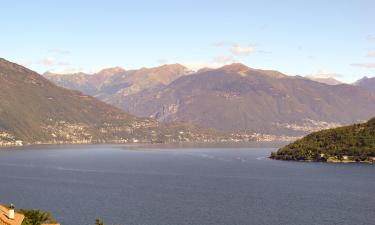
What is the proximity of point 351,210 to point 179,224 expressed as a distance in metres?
58.9

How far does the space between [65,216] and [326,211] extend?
257 feet

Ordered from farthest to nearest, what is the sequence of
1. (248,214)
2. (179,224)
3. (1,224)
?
1. (248,214)
2. (179,224)
3. (1,224)

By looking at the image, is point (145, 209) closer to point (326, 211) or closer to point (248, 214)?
point (248, 214)

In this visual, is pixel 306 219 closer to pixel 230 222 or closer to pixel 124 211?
pixel 230 222

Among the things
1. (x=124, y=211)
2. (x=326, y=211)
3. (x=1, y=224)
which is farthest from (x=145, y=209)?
(x=1, y=224)

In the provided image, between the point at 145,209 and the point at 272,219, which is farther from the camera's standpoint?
the point at 145,209

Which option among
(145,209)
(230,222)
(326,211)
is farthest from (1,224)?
(326,211)

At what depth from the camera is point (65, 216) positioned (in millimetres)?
179250

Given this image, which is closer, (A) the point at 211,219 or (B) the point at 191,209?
(A) the point at 211,219

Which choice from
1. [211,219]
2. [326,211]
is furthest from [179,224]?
[326,211]

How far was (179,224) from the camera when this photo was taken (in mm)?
168625

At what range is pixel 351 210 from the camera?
639ft

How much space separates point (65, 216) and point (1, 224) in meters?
93.8

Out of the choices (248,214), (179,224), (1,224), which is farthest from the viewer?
(248,214)
